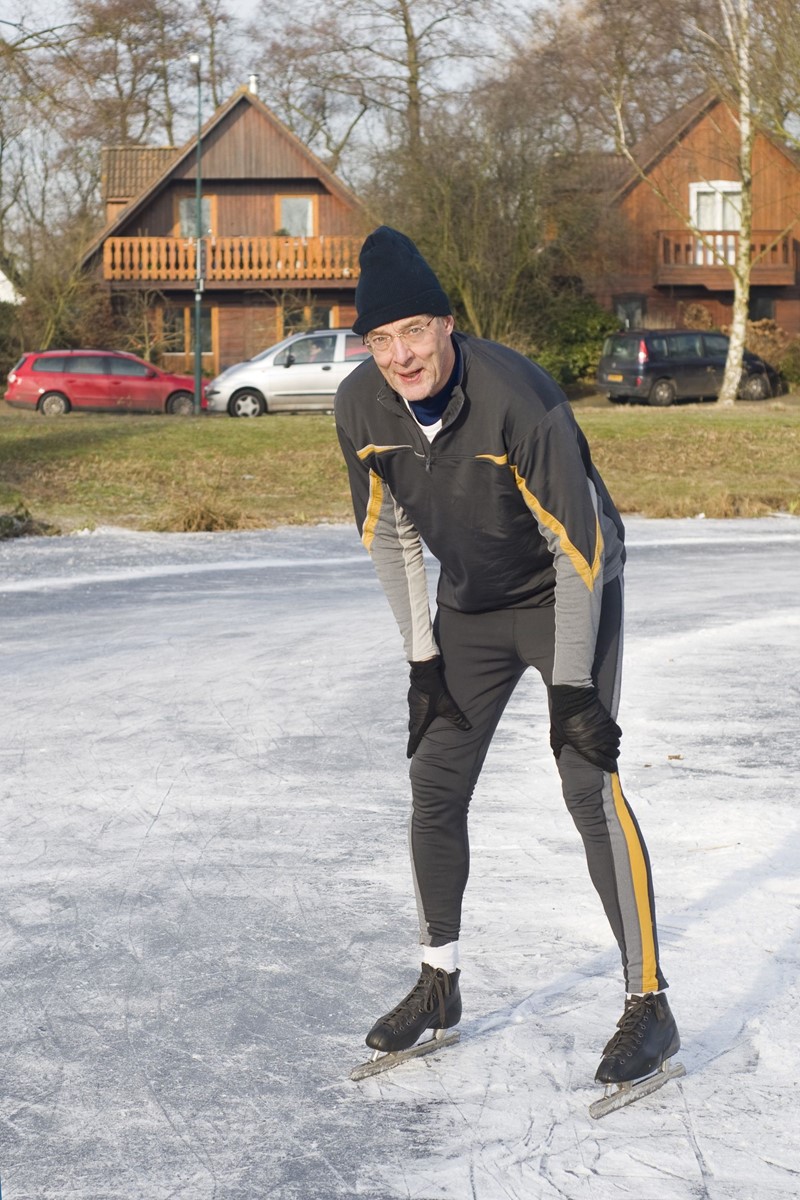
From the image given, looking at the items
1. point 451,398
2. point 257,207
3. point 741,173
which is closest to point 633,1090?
point 451,398

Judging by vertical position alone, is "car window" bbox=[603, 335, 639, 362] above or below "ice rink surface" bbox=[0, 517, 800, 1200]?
above

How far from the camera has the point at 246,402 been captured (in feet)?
87.0

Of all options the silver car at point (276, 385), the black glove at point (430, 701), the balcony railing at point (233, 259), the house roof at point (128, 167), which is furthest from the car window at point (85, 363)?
the black glove at point (430, 701)

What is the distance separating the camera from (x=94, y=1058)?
3566 mm

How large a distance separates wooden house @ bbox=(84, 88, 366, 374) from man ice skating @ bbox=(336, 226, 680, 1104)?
1460 inches

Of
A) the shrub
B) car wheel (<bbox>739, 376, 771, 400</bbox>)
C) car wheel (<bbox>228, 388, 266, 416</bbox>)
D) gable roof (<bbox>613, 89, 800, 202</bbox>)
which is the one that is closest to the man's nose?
car wheel (<bbox>228, 388, 266, 416</bbox>)

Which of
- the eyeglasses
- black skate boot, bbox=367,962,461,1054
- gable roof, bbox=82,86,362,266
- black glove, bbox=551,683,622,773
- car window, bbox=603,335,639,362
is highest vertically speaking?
gable roof, bbox=82,86,362,266

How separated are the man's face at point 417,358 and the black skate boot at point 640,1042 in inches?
53.5

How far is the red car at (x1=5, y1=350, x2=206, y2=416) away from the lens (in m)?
29.3

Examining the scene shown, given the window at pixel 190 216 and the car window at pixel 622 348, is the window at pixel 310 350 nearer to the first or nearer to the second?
the car window at pixel 622 348

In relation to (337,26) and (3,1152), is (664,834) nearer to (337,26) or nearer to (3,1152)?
(3,1152)

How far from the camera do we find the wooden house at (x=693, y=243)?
40.9 m

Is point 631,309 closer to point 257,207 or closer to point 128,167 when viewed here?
point 257,207

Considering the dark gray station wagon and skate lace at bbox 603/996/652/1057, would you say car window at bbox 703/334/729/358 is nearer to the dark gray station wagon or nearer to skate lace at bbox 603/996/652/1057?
the dark gray station wagon
